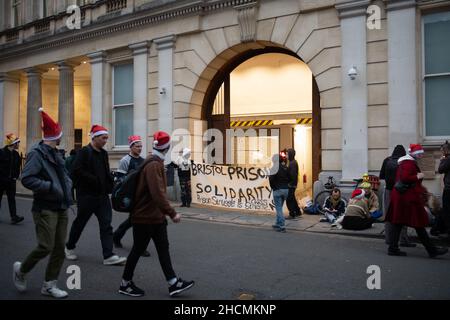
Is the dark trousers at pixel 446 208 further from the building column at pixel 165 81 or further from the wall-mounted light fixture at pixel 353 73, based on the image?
the building column at pixel 165 81

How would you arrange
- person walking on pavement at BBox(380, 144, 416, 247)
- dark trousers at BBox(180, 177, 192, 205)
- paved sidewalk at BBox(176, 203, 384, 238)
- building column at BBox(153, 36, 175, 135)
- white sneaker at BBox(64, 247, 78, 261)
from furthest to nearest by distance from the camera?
building column at BBox(153, 36, 175, 135) < dark trousers at BBox(180, 177, 192, 205) < paved sidewalk at BBox(176, 203, 384, 238) < person walking on pavement at BBox(380, 144, 416, 247) < white sneaker at BBox(64, 247, 78, 261)

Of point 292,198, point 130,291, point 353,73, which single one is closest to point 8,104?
point 292,198

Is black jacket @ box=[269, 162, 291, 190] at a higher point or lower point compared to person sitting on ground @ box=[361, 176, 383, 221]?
higher

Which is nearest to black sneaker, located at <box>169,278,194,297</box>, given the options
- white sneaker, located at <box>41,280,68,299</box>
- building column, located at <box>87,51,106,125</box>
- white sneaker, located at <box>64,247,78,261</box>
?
white sneaker, located at <box>41,280,68,299</box>

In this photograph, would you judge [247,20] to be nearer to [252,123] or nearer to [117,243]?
[252,123]

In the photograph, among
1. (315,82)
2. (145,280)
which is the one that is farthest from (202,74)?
(145,280)

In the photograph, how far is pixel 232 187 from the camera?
12.6 metres

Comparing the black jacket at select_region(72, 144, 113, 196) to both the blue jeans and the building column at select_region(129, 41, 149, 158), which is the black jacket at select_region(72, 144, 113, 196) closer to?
the blue jeans

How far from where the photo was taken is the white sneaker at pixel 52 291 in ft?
16.2

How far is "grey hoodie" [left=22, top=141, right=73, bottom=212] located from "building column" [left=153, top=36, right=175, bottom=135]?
1014 centimetres

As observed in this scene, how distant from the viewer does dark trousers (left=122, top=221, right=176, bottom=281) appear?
4.90m

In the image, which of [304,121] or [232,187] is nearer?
[232,187]

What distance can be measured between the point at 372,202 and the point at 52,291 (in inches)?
298

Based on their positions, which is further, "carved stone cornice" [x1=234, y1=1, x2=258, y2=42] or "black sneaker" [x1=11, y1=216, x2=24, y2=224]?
"carved stone cornice" [x1=234, y1=1, x2=258, y2=42]
